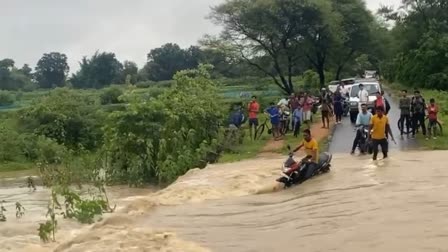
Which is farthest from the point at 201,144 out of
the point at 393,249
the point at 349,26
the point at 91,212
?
the point at 349,26

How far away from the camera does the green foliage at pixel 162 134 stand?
25438 millimetres

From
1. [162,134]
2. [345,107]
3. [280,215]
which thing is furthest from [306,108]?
[280,215]

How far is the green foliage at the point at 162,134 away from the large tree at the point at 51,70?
258 ft

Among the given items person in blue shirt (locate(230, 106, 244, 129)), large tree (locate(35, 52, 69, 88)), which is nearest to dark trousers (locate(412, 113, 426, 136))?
person in blue shirt (locate(230, 106, 244, 129))

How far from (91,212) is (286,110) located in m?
11.7

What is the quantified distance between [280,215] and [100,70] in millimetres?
81900

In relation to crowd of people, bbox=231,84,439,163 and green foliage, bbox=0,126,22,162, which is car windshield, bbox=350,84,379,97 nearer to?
crowd of people, bbox=231,84,439,163

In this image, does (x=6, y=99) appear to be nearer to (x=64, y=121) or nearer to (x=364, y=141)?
(x=64, y=121)

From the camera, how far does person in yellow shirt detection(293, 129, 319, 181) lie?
704 inches

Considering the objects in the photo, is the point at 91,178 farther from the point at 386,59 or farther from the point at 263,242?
the point at 386,59

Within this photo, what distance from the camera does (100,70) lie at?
94125 millimetres

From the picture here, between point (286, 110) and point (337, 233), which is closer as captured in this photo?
point (337, 233)

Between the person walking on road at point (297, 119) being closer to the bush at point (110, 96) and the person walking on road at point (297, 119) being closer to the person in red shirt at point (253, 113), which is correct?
the person in red shirt at point (253, 113)

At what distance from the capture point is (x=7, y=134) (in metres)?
43.9
